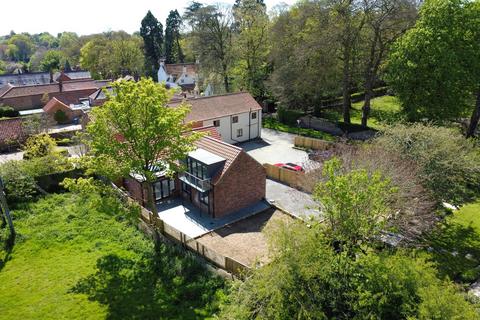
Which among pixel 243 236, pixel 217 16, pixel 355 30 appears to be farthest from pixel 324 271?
pixel 217 16

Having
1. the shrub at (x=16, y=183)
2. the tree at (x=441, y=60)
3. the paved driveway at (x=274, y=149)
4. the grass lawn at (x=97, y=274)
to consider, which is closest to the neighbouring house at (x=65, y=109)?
the paved driveway at (x=274, y=149)

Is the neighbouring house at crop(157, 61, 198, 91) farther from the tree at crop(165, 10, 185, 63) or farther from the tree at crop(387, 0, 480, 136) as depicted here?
the tree at crop(387, 0, 480, 136)

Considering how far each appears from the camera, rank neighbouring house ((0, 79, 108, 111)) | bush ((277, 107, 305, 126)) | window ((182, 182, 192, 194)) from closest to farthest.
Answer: window ((182, 182, 192, 194)), bush ((277, 107, 305, 126)), neighbouring house ((0, 79, 108, 111))

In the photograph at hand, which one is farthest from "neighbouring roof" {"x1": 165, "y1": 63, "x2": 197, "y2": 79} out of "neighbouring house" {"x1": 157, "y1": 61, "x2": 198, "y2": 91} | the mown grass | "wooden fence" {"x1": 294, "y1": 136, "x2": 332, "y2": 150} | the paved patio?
the paved patio

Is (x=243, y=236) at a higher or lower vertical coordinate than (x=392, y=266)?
lower

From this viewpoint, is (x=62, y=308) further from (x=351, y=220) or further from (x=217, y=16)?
(x=217, y=16)

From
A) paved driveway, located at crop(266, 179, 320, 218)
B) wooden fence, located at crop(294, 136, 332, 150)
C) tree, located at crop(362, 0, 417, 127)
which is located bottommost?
paved driveway, located at crop(266, 179, 320, 218)
